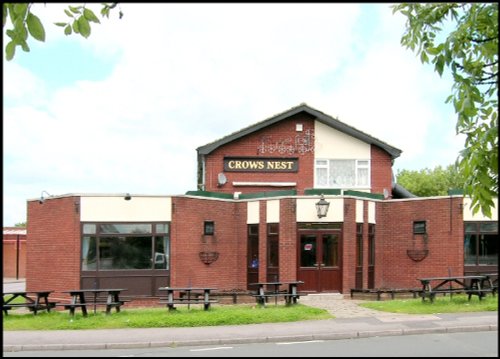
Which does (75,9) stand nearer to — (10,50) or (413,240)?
(10,50)

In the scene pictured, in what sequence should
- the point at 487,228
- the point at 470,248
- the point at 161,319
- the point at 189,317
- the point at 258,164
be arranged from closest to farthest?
the point at 161,319, the point at 189,317, the point at 487,228, the point at 470,248, the point at 258,164

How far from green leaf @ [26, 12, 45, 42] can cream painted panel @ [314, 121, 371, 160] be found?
22311mm

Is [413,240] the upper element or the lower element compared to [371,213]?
lower

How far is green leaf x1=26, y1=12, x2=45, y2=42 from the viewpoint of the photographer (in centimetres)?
359

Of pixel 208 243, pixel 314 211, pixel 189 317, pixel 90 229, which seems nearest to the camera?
pixel 189 317

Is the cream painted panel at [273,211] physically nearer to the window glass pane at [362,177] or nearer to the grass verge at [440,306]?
the grass verge at [440,306]

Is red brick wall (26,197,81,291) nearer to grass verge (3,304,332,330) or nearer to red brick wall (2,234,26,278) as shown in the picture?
grass verge (3,304,332,330)

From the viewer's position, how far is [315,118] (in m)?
25.7

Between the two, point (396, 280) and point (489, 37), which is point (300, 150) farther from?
point (489, 37)

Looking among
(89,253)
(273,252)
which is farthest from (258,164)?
(89,253)

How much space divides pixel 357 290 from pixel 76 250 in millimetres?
9023

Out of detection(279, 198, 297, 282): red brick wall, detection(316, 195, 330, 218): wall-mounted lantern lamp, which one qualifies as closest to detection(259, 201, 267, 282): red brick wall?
detection(279, 198, 297, 282): red brick wall

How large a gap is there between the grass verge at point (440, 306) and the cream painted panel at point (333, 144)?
8.48 m

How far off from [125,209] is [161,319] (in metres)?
6.59
